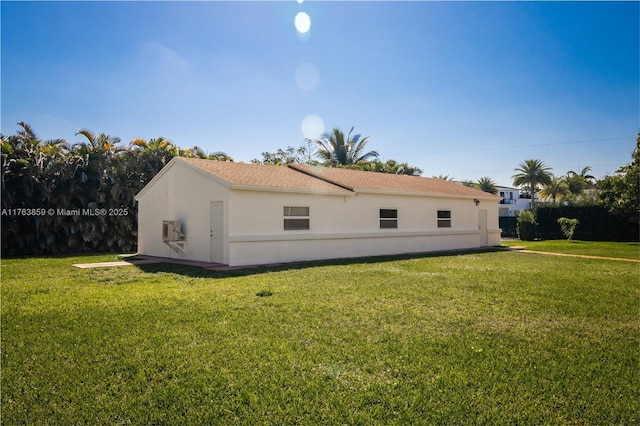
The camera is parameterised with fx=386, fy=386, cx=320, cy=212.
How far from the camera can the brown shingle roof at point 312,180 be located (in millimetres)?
14859

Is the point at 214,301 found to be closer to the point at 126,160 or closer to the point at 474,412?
the point at 474,412

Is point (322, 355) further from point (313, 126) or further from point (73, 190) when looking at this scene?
point (313, 126)

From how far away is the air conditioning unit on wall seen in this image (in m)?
15.8

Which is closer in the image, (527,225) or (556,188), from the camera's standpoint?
(527,225)

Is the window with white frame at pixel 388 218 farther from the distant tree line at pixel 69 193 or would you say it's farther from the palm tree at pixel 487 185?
the palm tree at pixel 487 185

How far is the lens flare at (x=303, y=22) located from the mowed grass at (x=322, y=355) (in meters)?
9.08

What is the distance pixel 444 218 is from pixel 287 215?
33.0 feet

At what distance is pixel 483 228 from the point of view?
23.4 metres

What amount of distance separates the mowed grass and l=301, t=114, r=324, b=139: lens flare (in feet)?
96.0

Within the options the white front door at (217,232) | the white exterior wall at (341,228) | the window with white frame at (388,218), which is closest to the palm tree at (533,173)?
the white exterior wall at (341,228)

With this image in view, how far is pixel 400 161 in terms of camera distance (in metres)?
39.1

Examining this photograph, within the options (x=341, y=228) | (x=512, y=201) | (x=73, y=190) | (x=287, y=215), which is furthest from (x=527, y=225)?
(x=512, y=201)

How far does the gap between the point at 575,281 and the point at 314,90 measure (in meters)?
14.1

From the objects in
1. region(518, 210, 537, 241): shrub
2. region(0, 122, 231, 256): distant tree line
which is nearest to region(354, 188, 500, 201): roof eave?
region(518, 210, 537, 241): shrub
